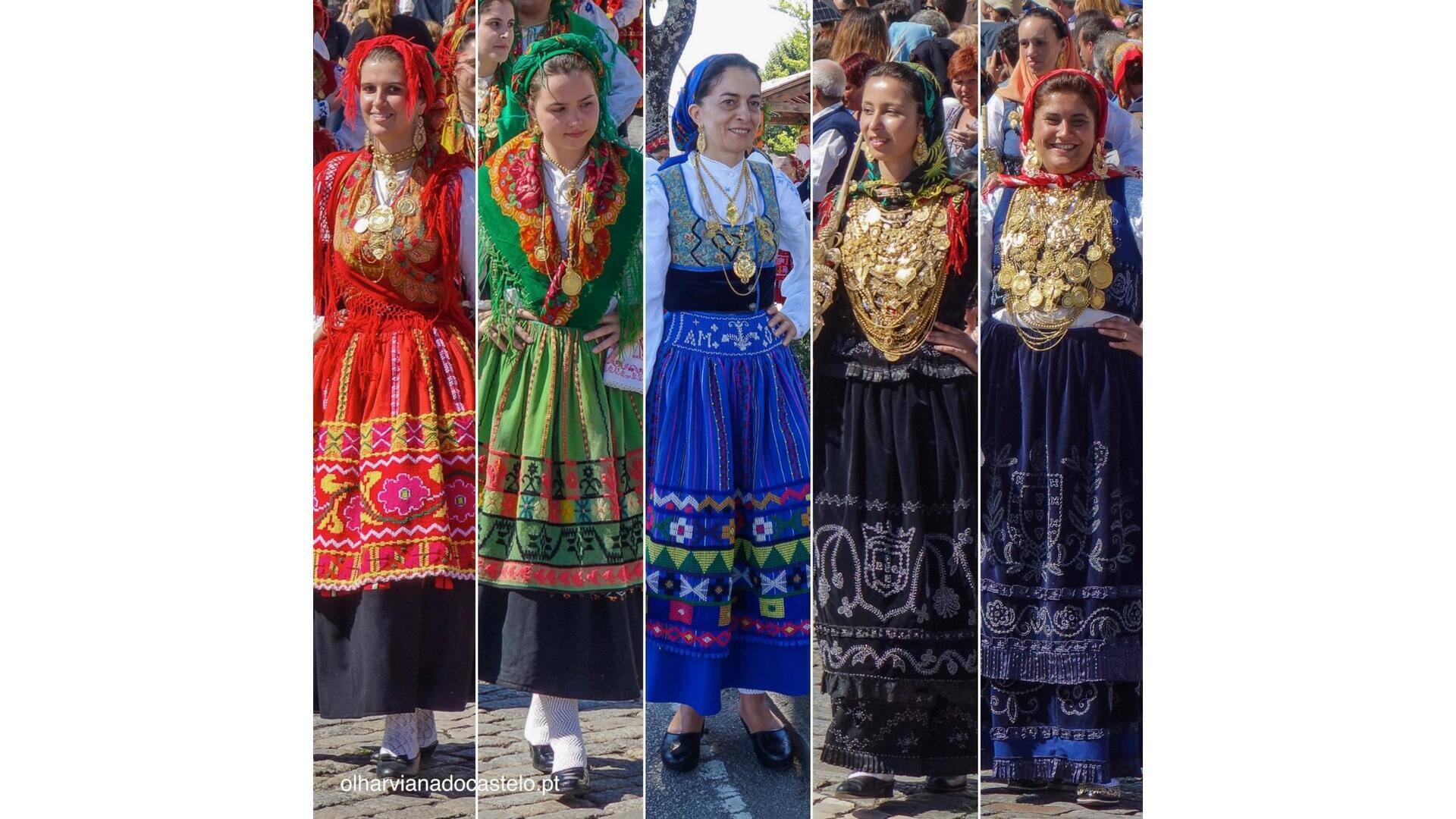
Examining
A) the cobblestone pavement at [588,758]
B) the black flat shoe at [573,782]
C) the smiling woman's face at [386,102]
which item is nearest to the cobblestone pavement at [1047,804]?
the cobblestone pavement at [588,758]

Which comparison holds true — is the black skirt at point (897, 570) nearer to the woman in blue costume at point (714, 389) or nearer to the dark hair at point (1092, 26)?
the woman in blue costume at point (714, 389)

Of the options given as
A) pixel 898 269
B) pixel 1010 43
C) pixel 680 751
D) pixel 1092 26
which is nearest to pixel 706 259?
pixel 898 269

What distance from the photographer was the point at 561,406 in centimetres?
560

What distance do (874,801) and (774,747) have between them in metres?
0.37

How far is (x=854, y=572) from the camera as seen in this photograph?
567cm

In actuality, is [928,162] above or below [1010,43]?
below

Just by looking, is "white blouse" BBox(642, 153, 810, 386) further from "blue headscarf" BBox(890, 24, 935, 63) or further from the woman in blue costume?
"blue headscarf" BBox(890, 24, 935, 63)

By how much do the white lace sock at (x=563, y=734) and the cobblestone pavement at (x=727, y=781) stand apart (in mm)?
225

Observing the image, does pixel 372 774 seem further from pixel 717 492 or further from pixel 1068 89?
pixel 1068 89

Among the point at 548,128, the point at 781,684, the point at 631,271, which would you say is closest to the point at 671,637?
the point at 781,684

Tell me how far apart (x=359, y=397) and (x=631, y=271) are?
993mm

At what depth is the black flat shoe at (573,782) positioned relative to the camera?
18.5 feet

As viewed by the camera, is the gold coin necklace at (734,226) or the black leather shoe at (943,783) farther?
the black leather shoe at (943,783)

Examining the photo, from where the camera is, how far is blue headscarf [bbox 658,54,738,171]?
557 centimetres
